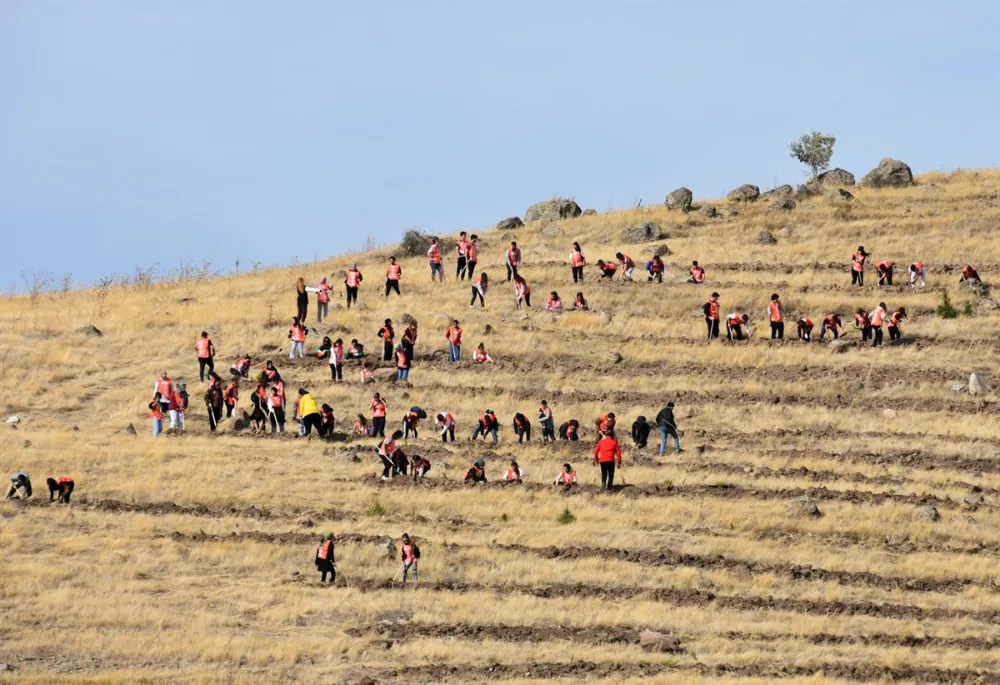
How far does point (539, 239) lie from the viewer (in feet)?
223

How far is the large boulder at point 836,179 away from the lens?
77.5 metres

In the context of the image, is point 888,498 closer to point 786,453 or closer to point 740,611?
point 786,453

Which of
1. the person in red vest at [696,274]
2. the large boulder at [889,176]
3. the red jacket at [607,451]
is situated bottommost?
the red jacket at [607,451]

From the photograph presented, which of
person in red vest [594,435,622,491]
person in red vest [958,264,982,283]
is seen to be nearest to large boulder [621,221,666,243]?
person in red vest [958,264,982,283]

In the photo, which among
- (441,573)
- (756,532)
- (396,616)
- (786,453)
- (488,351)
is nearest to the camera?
(396,616)

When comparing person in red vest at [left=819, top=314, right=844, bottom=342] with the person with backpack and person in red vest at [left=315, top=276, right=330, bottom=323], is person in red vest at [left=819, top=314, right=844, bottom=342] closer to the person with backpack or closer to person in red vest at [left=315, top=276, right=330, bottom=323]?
the person with backpack

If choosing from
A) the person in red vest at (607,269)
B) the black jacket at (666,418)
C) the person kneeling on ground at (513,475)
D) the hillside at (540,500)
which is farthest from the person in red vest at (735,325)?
the person kneeling on ground at (513,475)

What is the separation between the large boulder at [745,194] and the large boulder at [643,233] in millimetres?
8473

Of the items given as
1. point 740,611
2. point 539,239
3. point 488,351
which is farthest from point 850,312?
point 740,611

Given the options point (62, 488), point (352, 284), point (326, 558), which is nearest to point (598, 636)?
point (326, 558)

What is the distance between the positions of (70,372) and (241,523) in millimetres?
16976

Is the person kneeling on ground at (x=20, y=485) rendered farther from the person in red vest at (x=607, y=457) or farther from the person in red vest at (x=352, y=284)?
the person in red vest at (x=352, y=284)

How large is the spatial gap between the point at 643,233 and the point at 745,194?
9.90 meters

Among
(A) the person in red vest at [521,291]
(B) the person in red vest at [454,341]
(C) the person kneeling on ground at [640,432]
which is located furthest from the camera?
(A) the person in red vest at [521,291]
